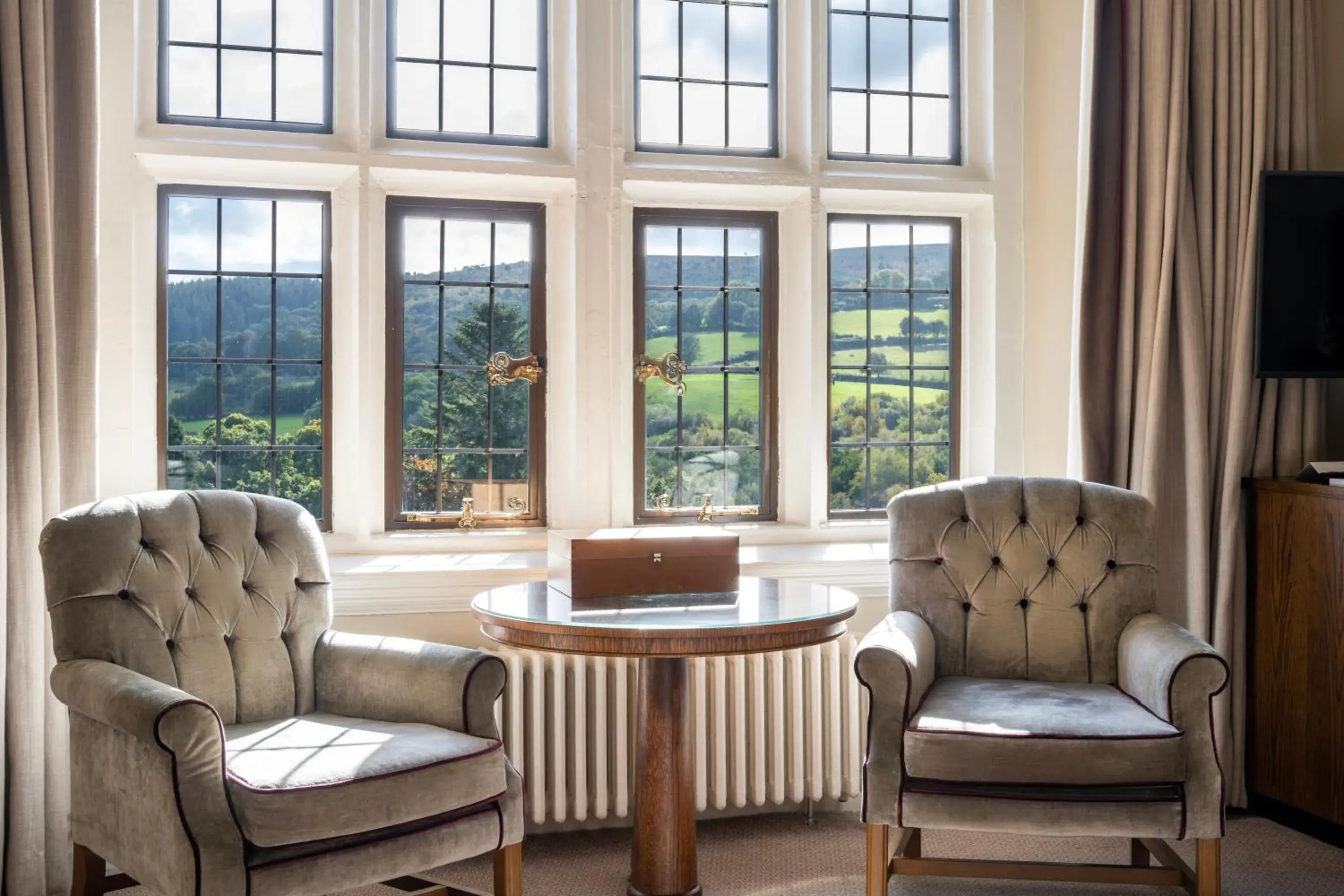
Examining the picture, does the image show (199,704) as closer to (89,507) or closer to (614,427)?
(89,507)

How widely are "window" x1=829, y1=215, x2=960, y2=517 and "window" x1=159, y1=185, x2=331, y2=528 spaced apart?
1.58 meters

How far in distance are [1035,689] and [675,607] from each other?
90cm

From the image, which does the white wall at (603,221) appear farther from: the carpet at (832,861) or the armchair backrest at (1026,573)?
the carpet at (832,861)

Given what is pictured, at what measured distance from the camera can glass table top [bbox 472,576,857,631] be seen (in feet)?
8.29

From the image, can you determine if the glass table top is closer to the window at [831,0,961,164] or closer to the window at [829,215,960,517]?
the window at [829,215,960,517]

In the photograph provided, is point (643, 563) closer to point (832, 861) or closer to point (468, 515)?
point (468, 515)

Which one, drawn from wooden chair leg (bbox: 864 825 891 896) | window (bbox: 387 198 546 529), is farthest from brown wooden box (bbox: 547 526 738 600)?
window (bbox: 387 198 546 529)

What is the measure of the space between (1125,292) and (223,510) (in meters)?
2.53

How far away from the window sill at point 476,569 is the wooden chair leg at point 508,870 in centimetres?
94

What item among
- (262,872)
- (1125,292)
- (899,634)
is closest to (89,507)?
(262,872)

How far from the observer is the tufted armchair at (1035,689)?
8.08 feet

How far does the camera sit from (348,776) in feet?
7.26

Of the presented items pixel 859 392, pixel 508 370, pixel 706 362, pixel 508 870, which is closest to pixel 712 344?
pixel 706 362

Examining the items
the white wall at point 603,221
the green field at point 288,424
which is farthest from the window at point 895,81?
Answer: the green field at point 288,424
